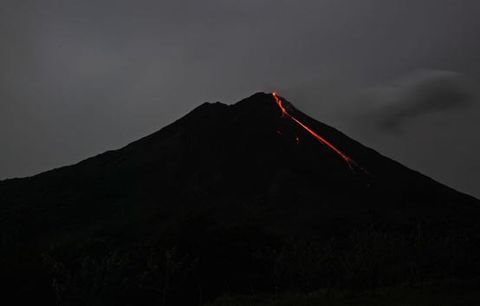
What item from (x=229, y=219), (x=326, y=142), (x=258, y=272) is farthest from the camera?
(x=326, y=142)

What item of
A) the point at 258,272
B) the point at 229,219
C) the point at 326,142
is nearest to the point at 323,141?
the point at 326,142

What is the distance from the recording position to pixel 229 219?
4441 inches

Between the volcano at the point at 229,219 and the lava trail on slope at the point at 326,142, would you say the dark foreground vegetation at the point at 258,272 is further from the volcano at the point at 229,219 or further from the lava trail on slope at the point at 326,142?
the lava trail on slope at the point at 326,142

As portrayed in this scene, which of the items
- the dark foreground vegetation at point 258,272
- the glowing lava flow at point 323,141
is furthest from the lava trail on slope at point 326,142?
the dark foreground vegetation at point 258,272

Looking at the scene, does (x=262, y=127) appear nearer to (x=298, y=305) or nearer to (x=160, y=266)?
(x=160, y=266)

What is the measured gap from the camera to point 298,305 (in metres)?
30.7

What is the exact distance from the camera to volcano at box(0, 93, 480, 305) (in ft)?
134

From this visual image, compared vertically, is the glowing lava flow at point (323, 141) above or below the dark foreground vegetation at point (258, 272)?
above

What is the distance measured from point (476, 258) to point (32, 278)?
3332cm

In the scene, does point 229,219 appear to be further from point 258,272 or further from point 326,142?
point 326,142

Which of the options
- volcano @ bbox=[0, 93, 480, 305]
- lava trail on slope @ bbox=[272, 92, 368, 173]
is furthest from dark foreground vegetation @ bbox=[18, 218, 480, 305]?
lava trail on slope @ bbox=[272, 92, 368, 173]

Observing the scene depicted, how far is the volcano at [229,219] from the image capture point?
4081 cm

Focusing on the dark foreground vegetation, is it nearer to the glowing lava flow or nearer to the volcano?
the volcano

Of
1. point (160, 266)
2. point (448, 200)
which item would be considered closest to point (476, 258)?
point (160, 266)
